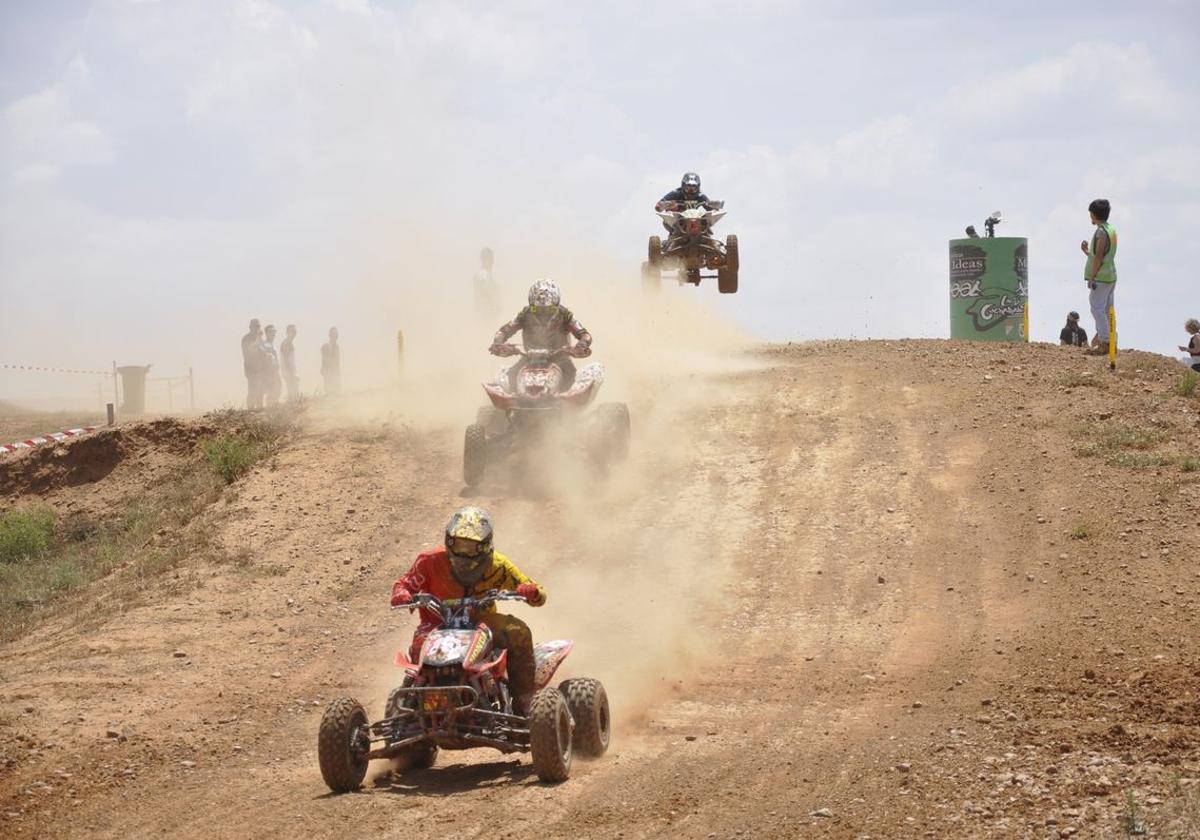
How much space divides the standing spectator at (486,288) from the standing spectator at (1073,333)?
11.4 meters

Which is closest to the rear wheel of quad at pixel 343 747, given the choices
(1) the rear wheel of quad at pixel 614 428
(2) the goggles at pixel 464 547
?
(2) the goggles at pixel 464 547

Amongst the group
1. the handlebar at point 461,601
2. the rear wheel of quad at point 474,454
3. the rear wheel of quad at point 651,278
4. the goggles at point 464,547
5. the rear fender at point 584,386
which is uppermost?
the rear wheel of quad at point 651,278

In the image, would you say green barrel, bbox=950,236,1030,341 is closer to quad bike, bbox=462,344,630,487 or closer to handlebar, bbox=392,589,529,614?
quad bike, bbox=462,344,630,487

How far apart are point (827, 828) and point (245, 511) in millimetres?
12420

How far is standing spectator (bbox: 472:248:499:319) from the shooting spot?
26.2 metres

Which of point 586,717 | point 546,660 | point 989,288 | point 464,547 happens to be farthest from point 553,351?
point 989,288

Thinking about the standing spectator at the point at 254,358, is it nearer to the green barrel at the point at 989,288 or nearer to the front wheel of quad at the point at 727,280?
the front wheel of quad at the point at 727,280

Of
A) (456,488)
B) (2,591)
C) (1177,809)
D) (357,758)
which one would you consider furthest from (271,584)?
(1177,809)

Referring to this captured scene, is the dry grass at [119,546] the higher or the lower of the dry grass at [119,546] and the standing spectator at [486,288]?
the lower

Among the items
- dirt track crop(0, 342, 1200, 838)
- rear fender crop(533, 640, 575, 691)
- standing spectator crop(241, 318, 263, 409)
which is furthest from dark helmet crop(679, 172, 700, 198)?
rear fender crop(533, 640, 575, 691)

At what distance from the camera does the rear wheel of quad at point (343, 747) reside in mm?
9227

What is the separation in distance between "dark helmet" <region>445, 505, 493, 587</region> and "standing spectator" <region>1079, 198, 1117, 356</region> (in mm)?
14017

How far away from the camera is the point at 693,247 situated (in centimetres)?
2695

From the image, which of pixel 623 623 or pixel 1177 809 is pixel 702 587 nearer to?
pixel 623 623
